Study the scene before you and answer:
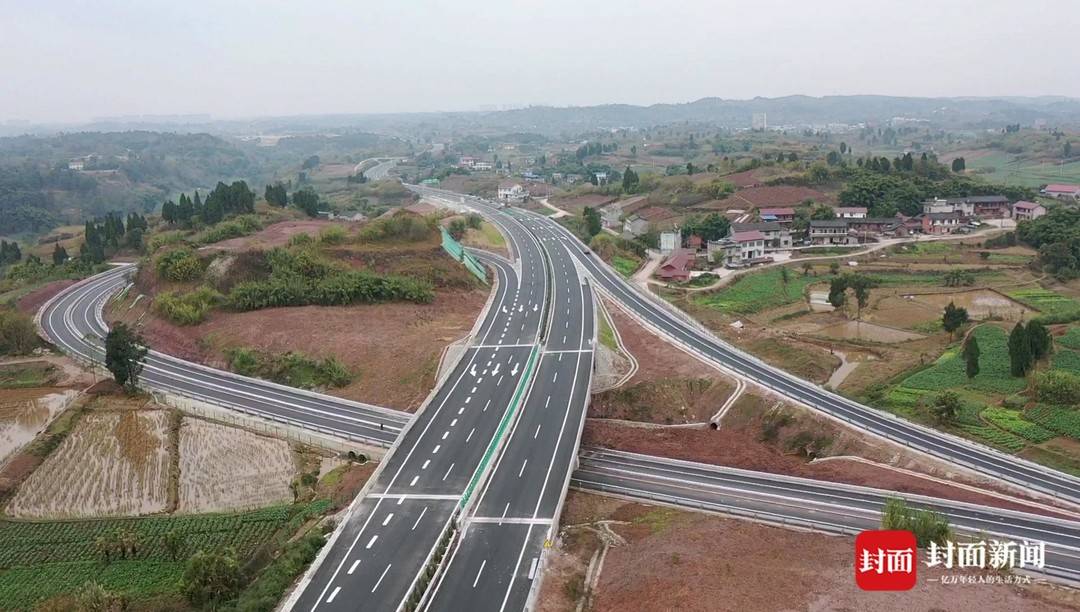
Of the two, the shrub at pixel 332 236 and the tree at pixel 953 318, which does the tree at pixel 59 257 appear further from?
the tree at pixel 953 318

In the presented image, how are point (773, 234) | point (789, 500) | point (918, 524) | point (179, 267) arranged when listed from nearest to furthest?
point (918, 524) < point (789, 500) < point (179, 267) < point (773, 234)

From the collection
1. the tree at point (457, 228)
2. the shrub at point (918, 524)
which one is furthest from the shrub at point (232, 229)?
the shrub at point (918, 524)

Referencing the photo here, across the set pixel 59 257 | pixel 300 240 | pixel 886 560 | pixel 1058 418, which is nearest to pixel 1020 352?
pixel 1058 418

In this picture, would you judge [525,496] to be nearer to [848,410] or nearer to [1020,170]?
[848,410]

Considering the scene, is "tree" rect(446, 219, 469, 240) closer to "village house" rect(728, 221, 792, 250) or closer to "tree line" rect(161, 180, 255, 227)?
"tree line" rect(161, 180, 255, 227)

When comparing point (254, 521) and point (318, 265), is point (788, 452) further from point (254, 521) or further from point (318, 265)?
point (318, 265)

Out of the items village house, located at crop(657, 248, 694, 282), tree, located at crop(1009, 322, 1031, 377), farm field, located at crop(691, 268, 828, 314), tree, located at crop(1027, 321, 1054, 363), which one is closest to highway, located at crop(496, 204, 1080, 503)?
farm field, located at crop(691, 268, 828, 314)
